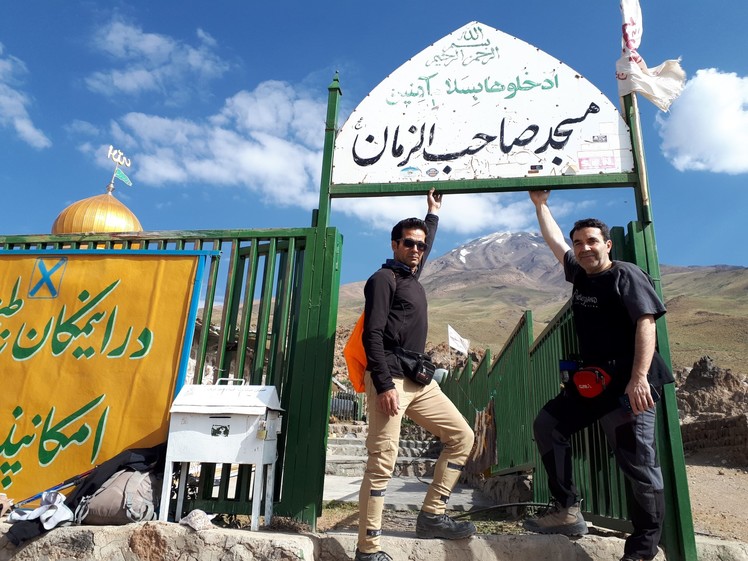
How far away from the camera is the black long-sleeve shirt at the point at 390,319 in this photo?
324cm

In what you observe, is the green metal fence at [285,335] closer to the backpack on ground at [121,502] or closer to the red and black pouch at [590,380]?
the backpack on ground at [121,502]

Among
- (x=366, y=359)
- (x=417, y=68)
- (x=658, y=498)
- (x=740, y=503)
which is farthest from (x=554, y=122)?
(x=740, y=503)

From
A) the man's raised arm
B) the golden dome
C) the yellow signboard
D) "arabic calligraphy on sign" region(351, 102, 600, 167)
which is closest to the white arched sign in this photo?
"arabic calligraphy on sign" region(351, 102, 600, 167)

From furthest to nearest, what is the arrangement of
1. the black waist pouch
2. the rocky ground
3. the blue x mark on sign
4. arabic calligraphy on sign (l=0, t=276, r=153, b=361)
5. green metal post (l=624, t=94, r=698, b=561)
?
the rocky ground < the blue x mark on sign < arabic calligraphy on sign (l=0, t=276, r=153, b=361) < the black waist pouch < green metal post (l=624, t=94, r=698, b=561)

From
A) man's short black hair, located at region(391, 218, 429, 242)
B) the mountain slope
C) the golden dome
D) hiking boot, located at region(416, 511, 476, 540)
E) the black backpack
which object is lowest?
hiking boot, located at region(416, 511, 476, 540)

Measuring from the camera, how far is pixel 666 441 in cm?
340

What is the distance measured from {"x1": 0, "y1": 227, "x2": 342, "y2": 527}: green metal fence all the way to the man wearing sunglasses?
2.16ft

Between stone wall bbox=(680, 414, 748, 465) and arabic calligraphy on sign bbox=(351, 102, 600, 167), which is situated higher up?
arabic calligraphy on sign bbox=(351, 102, 600, 167)

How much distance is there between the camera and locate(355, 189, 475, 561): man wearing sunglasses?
10.3ft

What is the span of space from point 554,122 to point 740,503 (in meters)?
5.72

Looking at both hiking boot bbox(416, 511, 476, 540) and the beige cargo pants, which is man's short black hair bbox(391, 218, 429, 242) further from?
hiking boot bbox(416, 511, 476, 540)

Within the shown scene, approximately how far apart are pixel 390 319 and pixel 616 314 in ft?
4.23

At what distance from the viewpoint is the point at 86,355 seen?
4230mm

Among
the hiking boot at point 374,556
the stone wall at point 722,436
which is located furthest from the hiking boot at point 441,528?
the stone wall at point 722,436
